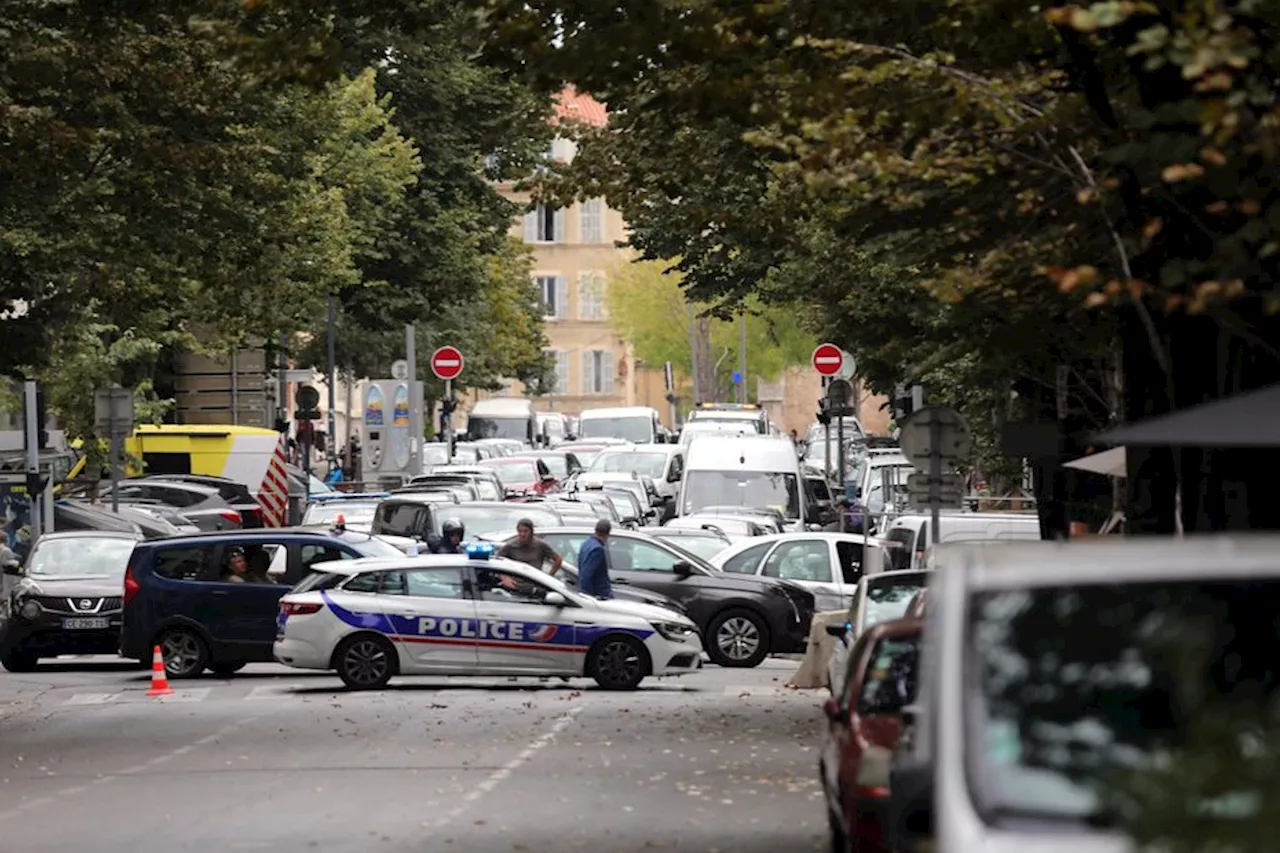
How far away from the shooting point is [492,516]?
37.8 m

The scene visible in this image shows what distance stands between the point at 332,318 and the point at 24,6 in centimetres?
3356

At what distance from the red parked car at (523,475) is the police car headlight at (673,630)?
1194 inches

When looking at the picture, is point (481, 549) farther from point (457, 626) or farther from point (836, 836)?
point (836, 836)

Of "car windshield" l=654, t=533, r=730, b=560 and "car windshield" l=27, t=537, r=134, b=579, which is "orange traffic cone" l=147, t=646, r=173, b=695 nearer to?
"car windshield" l=27, t=537, r=134, b=579

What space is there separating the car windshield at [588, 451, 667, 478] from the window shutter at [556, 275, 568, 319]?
77.3 m

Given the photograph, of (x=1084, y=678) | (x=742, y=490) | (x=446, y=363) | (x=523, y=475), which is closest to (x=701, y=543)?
(x=742, y=490)

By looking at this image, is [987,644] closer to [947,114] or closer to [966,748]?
[966,748]

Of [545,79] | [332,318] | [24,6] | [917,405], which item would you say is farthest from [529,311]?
[545,79]

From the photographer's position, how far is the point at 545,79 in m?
17.2

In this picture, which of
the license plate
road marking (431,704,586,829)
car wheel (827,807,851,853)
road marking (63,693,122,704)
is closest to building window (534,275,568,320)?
the license plate

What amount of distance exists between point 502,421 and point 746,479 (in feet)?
182

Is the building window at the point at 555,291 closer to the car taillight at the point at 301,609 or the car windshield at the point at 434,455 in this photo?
the car windshield at the point at 434,455

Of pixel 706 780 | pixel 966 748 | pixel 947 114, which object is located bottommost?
pixel 706 780

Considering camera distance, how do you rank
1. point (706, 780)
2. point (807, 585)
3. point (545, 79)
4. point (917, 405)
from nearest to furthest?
point (545, 79), point (706, 780), point (807, 585), point (917, 405)
